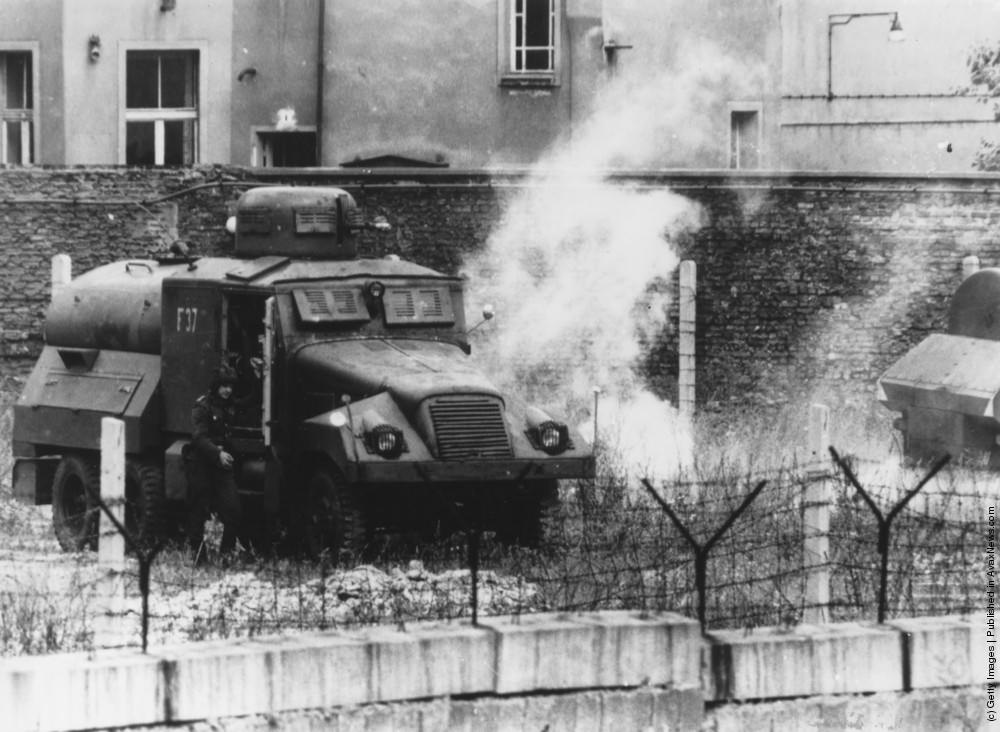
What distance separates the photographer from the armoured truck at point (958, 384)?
21.3 m

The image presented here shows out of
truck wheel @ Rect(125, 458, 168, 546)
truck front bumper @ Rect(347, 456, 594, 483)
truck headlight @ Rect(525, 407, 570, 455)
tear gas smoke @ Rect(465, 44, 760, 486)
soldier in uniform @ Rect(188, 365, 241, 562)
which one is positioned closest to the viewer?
truck front bumper @ Rect(347, 456, 594, 483)

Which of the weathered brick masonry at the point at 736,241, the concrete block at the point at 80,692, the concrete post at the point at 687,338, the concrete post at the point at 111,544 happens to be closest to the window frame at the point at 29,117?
the weathered brick masonry at the point at 736,241

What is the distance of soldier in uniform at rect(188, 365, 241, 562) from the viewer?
648 inches

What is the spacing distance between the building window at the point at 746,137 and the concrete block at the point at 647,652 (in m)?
23.5

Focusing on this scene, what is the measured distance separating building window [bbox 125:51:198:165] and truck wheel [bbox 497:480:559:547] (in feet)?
55.7

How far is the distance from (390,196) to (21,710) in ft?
59.4

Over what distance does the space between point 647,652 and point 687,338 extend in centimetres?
1685

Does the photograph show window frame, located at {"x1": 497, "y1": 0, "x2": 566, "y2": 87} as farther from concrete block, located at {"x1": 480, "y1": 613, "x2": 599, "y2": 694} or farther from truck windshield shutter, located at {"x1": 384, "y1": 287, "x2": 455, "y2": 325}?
concrete block, located at {"x1": 480, "y1": 613, "x2": 599, "y2": 694}

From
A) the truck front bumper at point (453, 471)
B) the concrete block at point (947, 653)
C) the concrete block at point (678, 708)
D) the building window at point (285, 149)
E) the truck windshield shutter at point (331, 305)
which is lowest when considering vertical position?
the concrete block at point (678, 708)

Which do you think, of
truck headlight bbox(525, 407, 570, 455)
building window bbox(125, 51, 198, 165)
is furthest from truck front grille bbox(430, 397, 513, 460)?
building window bbox(125, 51, 198, 165)

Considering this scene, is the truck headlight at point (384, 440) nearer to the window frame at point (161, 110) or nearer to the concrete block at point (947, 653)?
the concrete block at point (947, 653)

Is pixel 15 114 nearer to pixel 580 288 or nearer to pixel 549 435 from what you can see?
pixel 580 288

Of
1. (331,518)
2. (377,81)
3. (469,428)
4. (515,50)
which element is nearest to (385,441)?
(469,428)

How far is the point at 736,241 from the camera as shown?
2722cm
